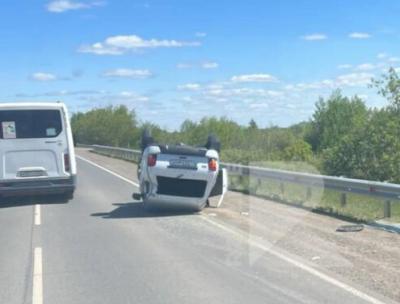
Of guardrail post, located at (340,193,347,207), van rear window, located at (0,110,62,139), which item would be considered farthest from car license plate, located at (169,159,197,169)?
van rear window, located at (0,110,62,139)

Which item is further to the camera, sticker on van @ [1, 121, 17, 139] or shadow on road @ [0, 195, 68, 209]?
shadow on road @ [0, 195, 68, 209]

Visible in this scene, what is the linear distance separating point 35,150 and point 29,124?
27.4 inches

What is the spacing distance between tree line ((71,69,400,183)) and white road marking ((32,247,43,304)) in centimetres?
1161

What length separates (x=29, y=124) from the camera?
1680 cm

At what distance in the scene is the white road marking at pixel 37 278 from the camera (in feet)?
22.9

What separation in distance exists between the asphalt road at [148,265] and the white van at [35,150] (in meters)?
2.65

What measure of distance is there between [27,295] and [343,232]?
5.98m

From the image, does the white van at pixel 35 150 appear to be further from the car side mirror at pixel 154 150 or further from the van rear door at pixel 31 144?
the car side mirror at pixel 154 150

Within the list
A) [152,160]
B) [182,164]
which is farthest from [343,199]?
[152,160]

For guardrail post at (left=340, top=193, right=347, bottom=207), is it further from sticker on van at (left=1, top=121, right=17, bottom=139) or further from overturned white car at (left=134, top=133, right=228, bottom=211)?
sticker on van at (left=1, top=121, right=17, bottom=139)

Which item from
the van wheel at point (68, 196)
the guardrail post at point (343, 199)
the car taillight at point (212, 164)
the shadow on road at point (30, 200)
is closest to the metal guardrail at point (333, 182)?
the guardrail post at point (343, 199)

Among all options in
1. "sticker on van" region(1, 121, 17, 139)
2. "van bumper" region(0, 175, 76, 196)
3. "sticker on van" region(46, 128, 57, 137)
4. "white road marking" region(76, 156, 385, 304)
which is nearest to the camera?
"white road marking" region(76, 156, 385, 304)

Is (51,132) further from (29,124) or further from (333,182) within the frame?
(333,182)

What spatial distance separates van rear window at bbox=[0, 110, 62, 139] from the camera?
16.6 m
